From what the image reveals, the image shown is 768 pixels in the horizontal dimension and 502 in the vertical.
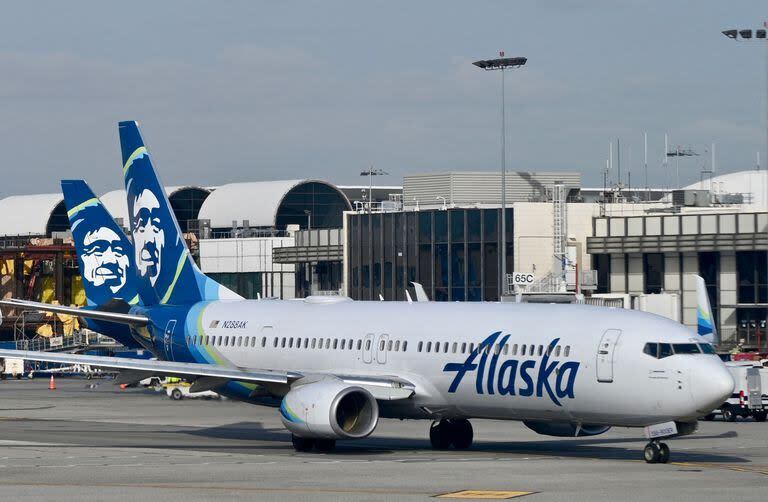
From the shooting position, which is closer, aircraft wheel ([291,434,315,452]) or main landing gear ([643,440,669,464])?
main landing gear ([643,440,669,464])

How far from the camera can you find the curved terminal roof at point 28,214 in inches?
6447

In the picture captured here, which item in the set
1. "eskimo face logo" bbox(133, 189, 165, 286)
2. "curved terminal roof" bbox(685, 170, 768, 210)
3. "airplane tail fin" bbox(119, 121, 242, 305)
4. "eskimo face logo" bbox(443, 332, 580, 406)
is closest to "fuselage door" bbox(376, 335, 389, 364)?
"eskimo face logo" bbox(443, 332, 580, 406)

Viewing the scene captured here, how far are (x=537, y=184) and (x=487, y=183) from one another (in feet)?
13.1

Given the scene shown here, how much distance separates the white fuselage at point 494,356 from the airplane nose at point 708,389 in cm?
3

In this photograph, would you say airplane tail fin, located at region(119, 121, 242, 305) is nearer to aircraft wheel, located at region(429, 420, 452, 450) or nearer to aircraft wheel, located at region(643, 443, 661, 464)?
aircraft wheel, located at region(429, 420, 452, 450)

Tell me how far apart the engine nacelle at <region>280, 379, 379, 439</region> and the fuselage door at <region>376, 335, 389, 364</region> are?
226 cm

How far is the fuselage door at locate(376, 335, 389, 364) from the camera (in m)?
44.0

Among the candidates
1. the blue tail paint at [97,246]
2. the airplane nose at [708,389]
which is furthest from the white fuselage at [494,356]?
the blue tail paint at [97,246]

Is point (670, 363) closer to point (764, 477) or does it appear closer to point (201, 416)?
point (764, 477)

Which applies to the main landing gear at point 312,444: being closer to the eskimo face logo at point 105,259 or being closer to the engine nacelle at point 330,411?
the engine nacelle at point 330,411

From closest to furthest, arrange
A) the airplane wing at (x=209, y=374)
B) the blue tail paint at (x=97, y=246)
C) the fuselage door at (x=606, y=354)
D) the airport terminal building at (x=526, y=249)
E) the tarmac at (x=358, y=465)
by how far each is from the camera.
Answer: the tarmac at (x=358, y=465)
the fuselage door at (x=606, y=354)
the airplane wing at (x=209, y=374)
the blue tail paint at (x=97, y=246)
the airport terminal building at (x=526, y=249)

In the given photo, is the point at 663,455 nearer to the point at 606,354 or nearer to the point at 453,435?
the point at 606,354

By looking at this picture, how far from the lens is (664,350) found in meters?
38.0

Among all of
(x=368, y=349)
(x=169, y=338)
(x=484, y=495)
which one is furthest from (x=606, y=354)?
(x=169, y=338)
